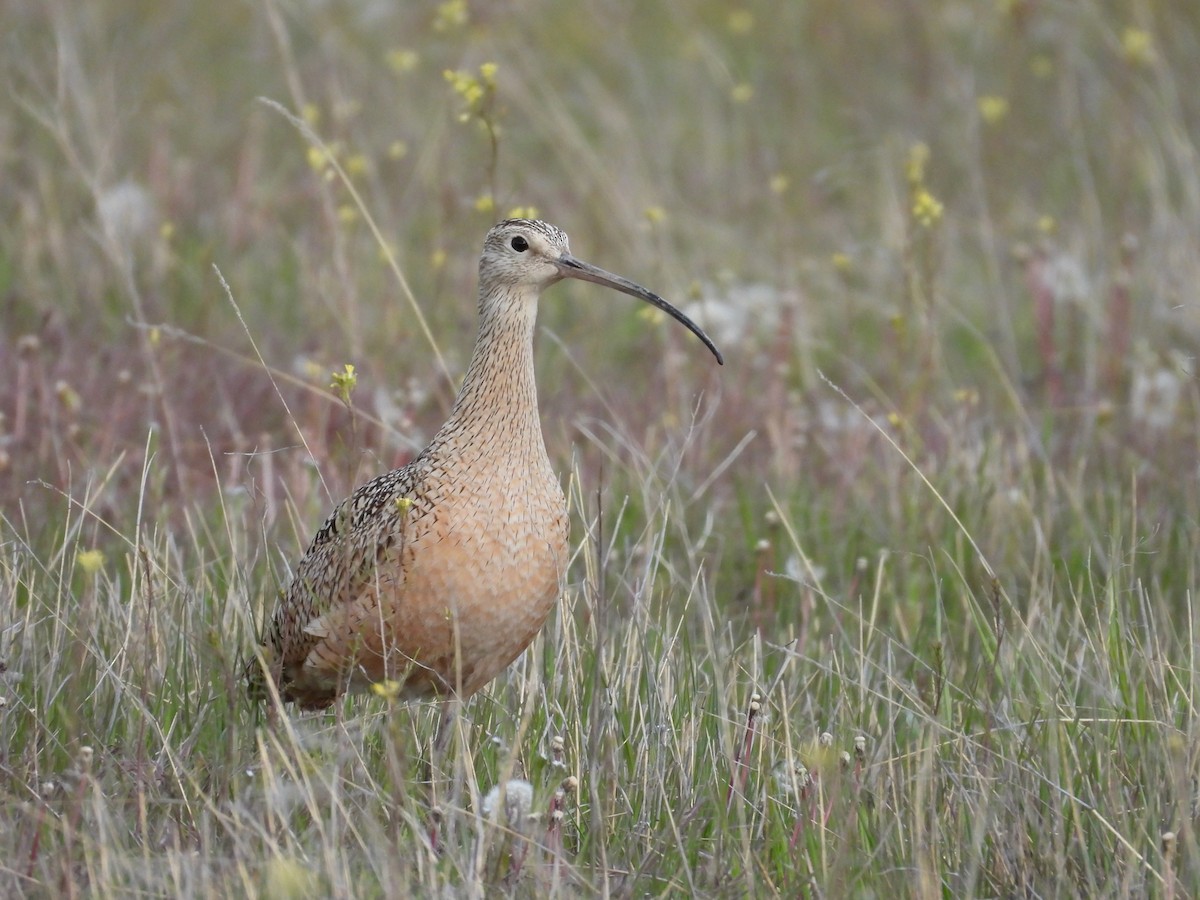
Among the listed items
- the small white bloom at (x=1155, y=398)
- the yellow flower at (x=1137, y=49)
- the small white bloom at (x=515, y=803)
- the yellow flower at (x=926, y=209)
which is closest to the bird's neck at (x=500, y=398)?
the small white bloom at (x=515, y=803)

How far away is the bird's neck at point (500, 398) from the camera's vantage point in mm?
4117

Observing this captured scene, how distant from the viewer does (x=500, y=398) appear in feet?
13.6

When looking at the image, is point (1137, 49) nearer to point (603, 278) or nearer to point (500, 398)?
point (603, 278)

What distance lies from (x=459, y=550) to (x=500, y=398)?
1.35ft

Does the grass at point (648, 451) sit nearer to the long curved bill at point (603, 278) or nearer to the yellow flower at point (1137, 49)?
the yellow flower at point (1137, 49)

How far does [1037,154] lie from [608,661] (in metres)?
7.05

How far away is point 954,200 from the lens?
10.1 meters

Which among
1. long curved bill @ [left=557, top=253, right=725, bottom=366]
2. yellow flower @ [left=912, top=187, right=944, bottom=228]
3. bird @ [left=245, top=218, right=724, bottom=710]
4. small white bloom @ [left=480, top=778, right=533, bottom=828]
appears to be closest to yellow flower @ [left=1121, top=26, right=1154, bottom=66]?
yellow flower @ [left=912, top=187, right=944, bottom=228]

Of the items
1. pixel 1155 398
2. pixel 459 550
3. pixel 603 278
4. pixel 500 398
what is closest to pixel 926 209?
pixel 603 278

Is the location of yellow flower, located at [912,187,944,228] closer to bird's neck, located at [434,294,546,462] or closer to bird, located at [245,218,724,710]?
bird, located at [245,218,724,710]

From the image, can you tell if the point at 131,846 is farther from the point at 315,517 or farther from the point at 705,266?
the point at 705,266

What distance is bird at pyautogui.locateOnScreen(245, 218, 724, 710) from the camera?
13.0 feet

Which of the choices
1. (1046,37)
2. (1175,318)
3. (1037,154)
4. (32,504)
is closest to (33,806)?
(32,504)

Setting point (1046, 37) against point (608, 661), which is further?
point (1046, 37)
